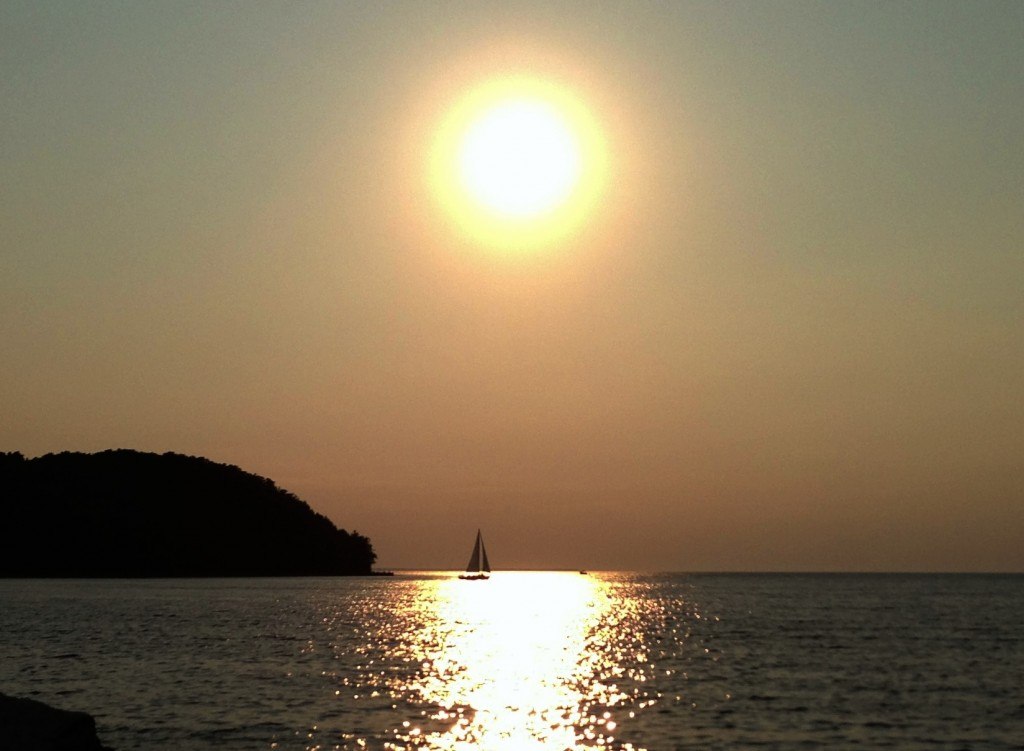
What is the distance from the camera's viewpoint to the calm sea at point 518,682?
47.9 m

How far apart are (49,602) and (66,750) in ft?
427

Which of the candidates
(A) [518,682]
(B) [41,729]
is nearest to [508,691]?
(A) [518,682]

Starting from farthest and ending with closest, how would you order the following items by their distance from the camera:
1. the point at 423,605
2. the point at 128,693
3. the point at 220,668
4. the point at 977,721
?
the point at 423,605, the point at 220,668, the point at 128,693, the point at 977,721

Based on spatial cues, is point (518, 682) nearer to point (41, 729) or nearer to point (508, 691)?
point (508, 691)

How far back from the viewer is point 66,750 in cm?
3775

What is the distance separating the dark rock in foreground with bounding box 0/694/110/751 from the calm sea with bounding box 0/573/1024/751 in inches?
226

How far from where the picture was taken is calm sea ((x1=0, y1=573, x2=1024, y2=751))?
47.9 m

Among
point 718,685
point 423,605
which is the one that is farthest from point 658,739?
point 423,605

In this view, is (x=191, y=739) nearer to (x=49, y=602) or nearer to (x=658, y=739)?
(x=658, y=739)

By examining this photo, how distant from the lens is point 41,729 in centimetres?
3797

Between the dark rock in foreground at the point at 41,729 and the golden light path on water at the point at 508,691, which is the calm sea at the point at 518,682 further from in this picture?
the dark rock in foreground at the point at 41,729

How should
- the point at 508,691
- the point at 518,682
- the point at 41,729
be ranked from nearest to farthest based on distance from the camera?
the point at 41,729 < the point at 508,691 < the point at 518,682

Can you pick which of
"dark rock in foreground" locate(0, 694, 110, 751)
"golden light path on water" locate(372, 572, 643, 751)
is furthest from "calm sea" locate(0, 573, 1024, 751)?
"dark rock in foreground" locate(0, 694, 110, 751)

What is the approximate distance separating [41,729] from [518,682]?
1349 inches
